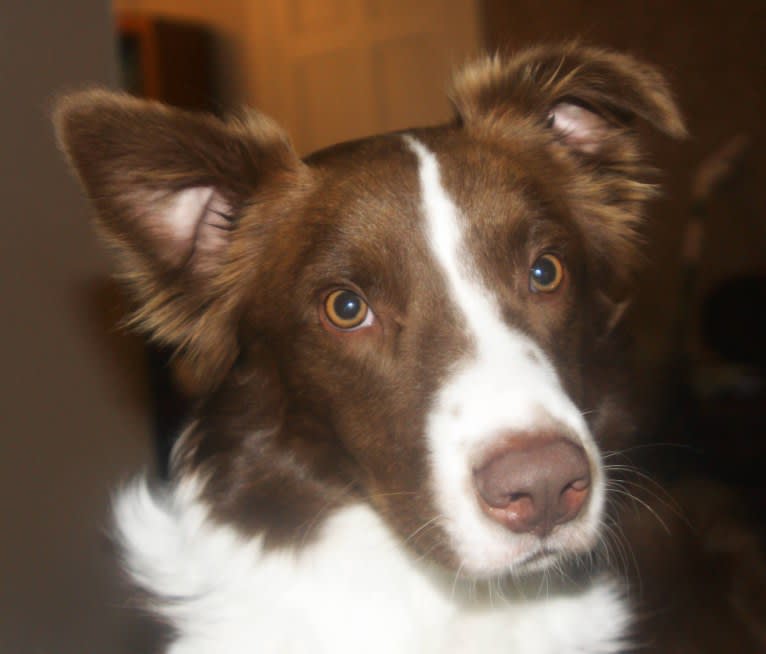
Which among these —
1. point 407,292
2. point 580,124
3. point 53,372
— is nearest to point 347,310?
point 407,292

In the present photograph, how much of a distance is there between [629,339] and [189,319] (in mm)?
1432

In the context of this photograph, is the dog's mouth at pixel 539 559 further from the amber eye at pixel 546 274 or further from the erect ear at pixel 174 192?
the erect ear at pixel 174 192

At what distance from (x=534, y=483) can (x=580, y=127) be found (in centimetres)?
149

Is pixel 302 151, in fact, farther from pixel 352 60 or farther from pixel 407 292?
pixel 407 292

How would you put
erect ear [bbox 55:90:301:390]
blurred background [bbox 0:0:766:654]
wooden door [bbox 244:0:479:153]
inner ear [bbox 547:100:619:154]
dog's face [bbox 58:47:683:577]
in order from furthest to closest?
1. wooden door [bbox 244:0:479:153]
2. inner ear [bbox 547:100:619:154]
3. blurred background [bbox 0:0:766:654]
4. erect ear [bbox 55:90:301:390]
5. dog's face [bbox 58:47:683:577]

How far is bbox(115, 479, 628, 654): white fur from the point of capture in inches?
100

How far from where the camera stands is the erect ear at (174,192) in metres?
2.27

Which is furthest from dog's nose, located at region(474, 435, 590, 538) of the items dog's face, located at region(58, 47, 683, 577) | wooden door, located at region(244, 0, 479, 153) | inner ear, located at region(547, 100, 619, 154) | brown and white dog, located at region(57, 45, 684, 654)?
wooden door, located at region(244, 0, 479, 153)

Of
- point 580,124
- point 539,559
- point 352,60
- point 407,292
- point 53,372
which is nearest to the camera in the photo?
point 539,559

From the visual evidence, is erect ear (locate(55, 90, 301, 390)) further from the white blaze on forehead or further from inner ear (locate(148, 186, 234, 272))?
the white blaze on forehead

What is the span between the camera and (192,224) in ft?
8.59

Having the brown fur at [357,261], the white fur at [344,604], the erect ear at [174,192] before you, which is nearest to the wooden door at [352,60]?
the brown fur at [357,261]

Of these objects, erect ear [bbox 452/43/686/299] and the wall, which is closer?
the wall

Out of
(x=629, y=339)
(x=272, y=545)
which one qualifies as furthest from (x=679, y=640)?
(x=272, y=545)
